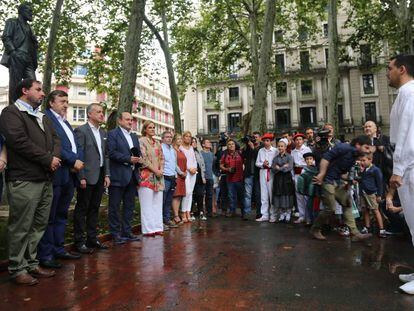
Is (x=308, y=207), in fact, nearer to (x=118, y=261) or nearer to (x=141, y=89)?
(x=118, y=261)

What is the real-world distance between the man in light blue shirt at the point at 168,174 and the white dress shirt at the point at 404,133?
191 inches

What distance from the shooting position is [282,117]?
1718 inches

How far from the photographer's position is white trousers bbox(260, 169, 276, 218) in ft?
26.3

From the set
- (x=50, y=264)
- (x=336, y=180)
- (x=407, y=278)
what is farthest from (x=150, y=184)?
(x=407, y=278)

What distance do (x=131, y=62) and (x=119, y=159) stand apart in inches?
219

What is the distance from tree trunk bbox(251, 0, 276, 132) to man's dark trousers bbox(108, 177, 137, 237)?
8134 millimetres

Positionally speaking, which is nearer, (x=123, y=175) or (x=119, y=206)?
(x=123, y=175)

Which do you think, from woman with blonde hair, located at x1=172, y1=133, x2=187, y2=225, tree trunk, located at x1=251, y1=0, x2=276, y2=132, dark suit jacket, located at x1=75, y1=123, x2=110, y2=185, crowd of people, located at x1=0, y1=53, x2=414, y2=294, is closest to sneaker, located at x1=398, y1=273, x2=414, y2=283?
crowd of people, located at x1=0, y1=53, x2=414, y2=294

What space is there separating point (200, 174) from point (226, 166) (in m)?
0.75

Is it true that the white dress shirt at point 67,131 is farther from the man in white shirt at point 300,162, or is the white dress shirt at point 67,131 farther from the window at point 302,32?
the window at point 302,32

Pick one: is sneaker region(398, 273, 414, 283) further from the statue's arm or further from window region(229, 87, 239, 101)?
window region(229, 87, 239, 101)

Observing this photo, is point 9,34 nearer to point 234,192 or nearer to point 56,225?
point 56,225

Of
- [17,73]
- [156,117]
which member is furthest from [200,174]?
[156,117]

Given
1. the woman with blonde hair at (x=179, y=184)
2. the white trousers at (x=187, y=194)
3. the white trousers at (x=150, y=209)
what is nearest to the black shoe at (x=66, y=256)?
the white trousers at (x=150, y=209)
